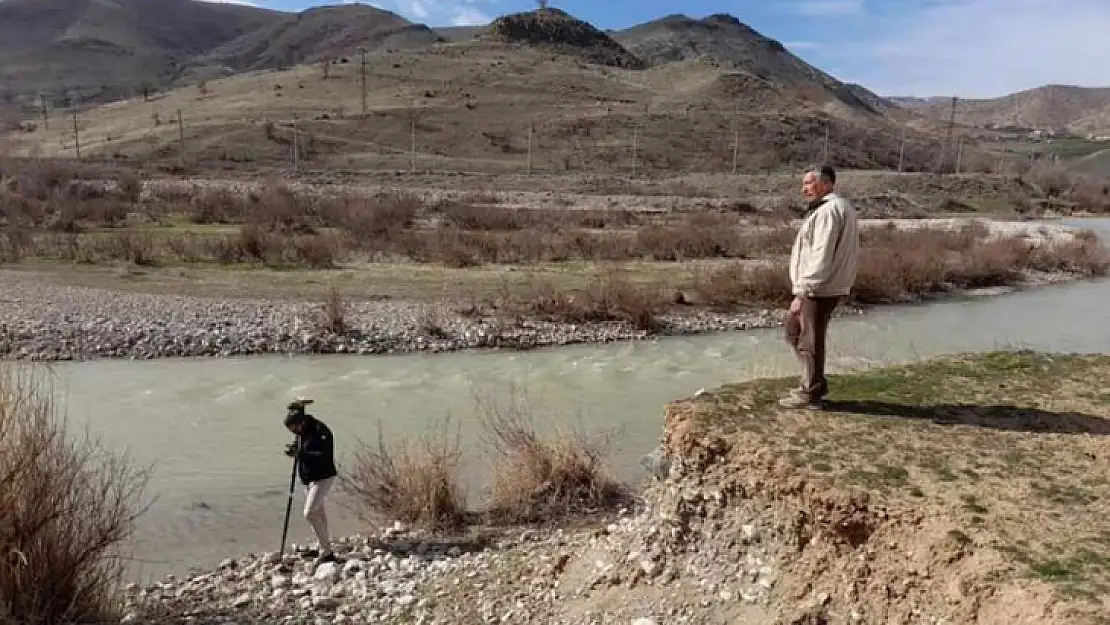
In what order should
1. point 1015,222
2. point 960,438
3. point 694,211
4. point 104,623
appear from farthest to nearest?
point 1015,222
point 694,211
point 960,438
point 104,623

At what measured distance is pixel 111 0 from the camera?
191 metres

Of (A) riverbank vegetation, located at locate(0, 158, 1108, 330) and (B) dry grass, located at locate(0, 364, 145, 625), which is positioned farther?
(A) riverbank vegetation, located at locate(0, 158, 1108, 330)

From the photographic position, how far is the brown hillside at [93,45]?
137250mm

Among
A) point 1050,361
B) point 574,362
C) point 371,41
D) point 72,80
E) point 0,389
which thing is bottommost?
point 574,362

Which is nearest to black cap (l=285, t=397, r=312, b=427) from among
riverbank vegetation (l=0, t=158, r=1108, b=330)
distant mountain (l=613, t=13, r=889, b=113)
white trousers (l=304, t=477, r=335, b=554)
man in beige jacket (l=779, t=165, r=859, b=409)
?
white trousers (l=304, t=477, r=335, b=554)

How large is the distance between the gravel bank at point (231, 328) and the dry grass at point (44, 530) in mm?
10309

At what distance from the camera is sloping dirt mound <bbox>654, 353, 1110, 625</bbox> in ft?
15.6

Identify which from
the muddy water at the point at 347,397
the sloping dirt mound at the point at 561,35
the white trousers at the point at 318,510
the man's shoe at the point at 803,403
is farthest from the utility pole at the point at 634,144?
the man's shoe at the point at 803,403

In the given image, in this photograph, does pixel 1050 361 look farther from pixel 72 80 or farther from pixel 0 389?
pixel 72 80

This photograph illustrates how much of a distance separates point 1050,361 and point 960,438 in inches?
140

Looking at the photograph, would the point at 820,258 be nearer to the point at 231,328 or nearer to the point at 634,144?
the point at 231,328

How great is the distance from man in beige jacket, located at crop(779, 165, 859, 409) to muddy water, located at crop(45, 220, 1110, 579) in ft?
12.7

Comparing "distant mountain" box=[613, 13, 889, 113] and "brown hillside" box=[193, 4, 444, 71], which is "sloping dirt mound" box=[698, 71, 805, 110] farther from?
"brown hillside" box=[193, 4, 444, 71]

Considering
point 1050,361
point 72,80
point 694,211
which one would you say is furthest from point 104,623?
point 72,80
